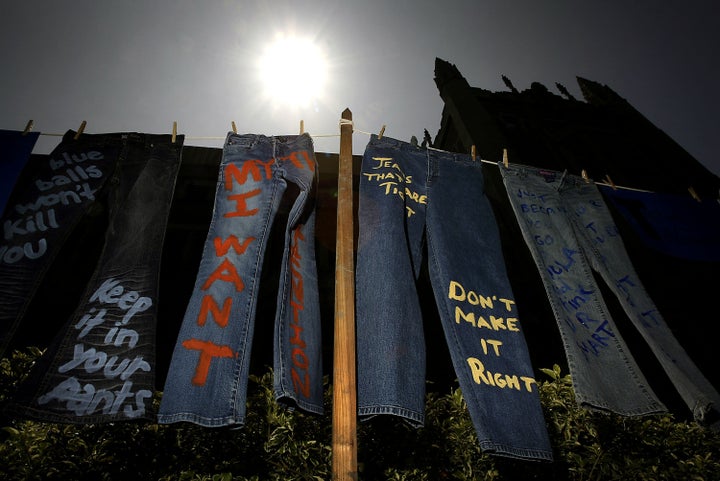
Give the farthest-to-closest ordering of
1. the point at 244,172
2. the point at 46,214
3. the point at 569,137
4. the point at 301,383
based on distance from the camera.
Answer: the point at 569,137 → the point at 244,172 → the point at 46,214 → the point at 301,383

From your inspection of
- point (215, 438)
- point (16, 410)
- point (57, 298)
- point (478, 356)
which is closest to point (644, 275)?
point (478, 356)

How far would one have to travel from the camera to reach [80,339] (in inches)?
82.7

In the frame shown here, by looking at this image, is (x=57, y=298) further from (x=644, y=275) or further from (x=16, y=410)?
(x=644, y=275)

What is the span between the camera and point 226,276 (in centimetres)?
234

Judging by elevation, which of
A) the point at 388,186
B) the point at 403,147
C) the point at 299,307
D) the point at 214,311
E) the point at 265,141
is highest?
the point at 403,147

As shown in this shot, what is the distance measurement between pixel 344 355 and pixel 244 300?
2.42 feet

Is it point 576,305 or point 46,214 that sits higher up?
point 46,214

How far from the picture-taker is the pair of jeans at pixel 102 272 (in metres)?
1.89

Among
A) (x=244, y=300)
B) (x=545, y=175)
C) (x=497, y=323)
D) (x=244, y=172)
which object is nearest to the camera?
(x=244, y=300)

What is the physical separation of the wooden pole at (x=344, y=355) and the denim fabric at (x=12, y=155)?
2624 millimetres

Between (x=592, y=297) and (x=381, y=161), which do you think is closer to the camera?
(x=592, y=297)

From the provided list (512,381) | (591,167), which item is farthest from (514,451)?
(591,167)

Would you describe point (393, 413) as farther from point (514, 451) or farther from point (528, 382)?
point (528, 382)

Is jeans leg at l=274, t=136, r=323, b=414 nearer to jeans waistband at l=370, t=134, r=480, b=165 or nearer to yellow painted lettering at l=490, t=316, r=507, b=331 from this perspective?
jeans waistband at l=370, t=134, r=480, b=165
